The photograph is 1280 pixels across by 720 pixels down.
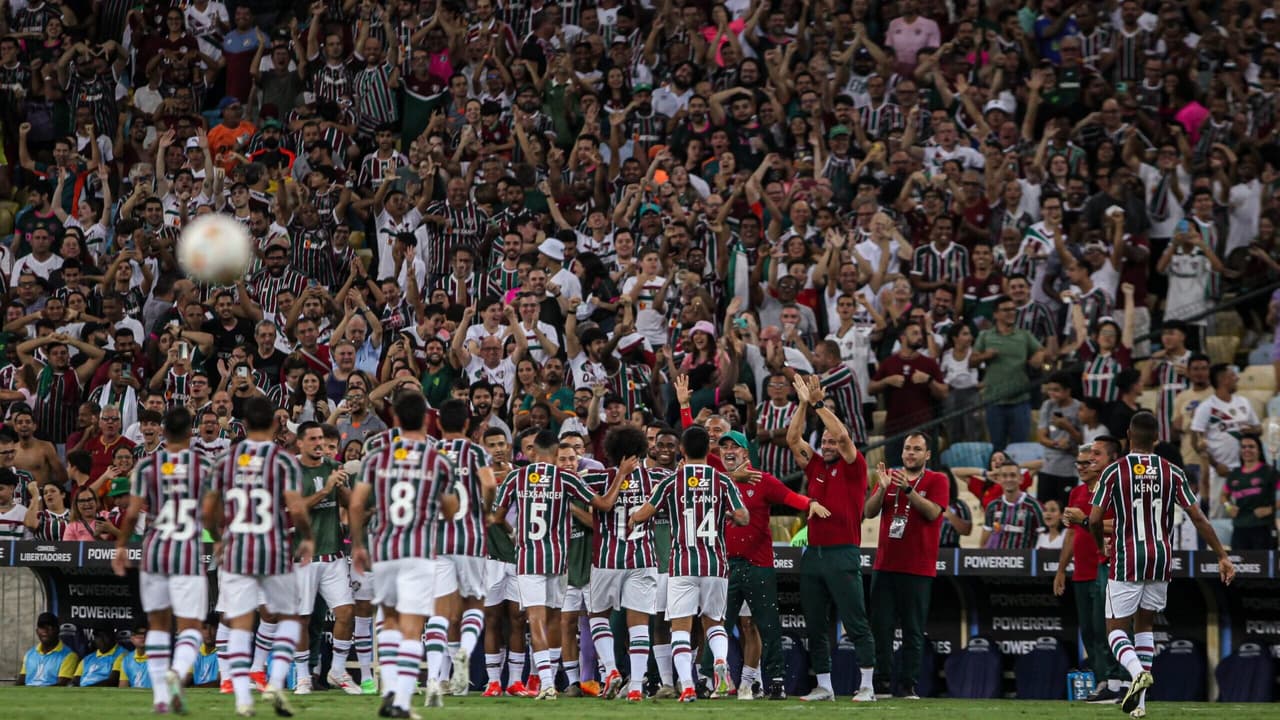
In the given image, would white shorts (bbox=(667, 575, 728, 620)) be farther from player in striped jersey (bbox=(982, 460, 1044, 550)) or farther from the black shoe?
player in striped jersey (bbox=(982, 460, 1044, 550))

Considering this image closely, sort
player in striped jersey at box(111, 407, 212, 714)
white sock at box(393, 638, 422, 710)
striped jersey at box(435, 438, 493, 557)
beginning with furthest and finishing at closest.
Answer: striped jersey at box(435, 438, 493, 557) → player in striped jersey at box(111, 407, 212, 714) → white sock at box(393, 638, 422, 710)

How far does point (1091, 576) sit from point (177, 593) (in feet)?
28.2

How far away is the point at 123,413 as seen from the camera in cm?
2155

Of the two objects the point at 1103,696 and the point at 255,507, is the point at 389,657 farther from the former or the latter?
the point at 1103,696

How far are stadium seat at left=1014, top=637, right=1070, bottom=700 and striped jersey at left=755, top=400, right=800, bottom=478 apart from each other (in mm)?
3143

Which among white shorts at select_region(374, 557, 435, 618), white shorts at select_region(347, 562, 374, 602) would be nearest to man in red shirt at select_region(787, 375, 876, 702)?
white shorts at select_region(347, 562, 374, 602)

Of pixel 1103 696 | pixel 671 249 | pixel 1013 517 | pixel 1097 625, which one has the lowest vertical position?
pixel 1103 696

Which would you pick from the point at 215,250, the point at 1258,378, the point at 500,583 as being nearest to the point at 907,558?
the point at 500,583

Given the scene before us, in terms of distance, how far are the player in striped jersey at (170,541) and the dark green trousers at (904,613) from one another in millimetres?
6635

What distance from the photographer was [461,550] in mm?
13914

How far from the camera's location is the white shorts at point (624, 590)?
1581cm

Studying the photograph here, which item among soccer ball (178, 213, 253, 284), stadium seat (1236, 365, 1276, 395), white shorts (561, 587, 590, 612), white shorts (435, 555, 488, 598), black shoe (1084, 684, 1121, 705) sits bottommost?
black shoe (1084, 684, 1121, 705)

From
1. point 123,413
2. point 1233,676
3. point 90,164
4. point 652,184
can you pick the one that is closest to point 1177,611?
point 1233,676

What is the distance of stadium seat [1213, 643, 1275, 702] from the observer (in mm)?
17484
